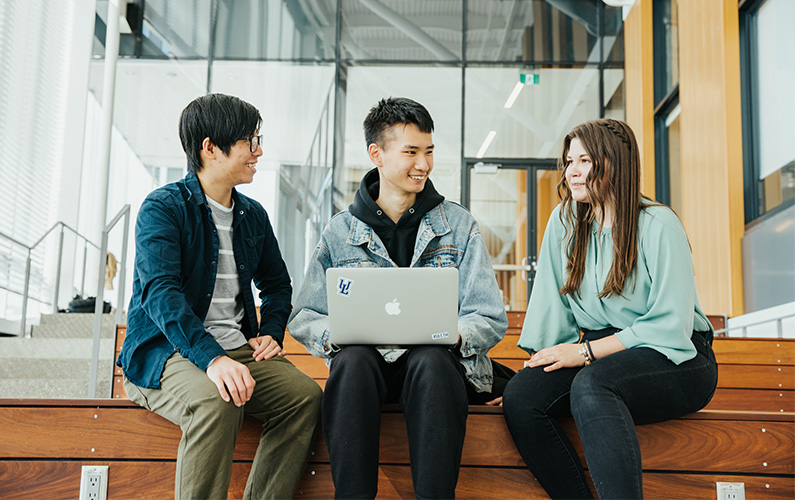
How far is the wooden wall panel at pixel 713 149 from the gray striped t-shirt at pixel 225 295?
12.3ft

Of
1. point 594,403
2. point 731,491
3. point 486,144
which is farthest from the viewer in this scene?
point 486,144

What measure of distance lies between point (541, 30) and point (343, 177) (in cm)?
269

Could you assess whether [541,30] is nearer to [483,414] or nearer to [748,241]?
A: [748,241]

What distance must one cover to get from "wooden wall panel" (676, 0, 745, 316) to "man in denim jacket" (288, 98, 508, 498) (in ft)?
10.6

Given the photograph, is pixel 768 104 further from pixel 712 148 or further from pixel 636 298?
pixel 636 298

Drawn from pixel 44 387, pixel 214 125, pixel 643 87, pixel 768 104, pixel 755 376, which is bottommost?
pixel 44 387

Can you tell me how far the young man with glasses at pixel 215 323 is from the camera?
1850mm

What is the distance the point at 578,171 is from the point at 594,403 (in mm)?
700

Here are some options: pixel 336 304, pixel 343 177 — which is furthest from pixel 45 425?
pixel 343 177

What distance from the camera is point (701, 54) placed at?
5.61 m

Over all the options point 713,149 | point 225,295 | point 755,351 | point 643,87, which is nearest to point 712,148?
point 713,149

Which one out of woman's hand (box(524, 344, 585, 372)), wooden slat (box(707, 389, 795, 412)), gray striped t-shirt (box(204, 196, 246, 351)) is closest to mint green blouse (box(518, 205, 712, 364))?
woman's hand (box(524, 344, 585, 372))

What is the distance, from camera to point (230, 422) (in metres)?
1.86

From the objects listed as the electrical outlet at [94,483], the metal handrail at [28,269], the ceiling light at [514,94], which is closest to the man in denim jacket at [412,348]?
the electrical outlet at [94,483]
